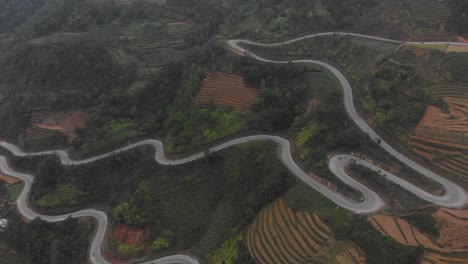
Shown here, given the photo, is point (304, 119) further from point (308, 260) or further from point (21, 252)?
point (21, 252)

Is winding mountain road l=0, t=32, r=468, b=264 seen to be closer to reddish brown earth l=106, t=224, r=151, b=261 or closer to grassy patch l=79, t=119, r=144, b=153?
reddish brown earth l=106, t=224, r=151, b=261

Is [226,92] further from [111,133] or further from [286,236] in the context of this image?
[286,236]

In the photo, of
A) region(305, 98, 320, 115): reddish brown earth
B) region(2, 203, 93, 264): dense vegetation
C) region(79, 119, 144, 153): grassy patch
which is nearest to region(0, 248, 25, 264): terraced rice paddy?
region(2, 203, 93, 264): dense vegetation

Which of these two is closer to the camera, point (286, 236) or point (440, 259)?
point (440, 259)

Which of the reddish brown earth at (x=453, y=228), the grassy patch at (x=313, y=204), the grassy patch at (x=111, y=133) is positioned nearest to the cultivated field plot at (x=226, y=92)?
the grassy patch at (x=111, y=133)

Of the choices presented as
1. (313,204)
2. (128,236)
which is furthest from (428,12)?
(128,236)

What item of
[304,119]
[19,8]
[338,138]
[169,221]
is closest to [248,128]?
[304,119]
